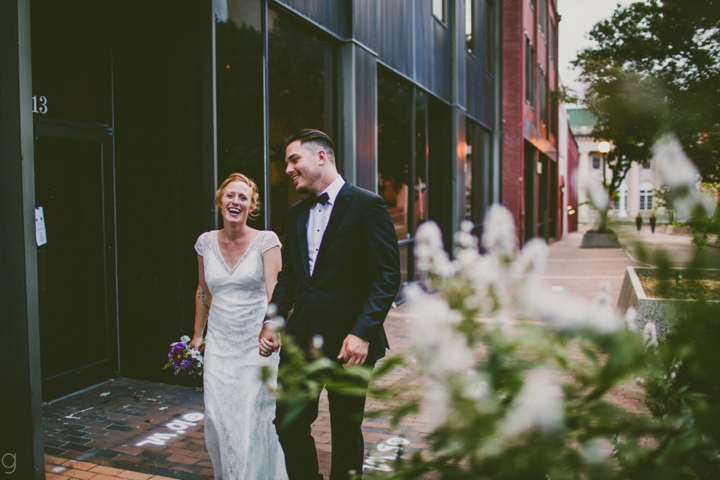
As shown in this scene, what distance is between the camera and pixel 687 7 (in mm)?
1021

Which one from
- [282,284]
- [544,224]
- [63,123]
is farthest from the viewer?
[544,224]

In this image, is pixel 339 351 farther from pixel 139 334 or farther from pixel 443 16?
pixel 443 16

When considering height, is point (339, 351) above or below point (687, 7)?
below

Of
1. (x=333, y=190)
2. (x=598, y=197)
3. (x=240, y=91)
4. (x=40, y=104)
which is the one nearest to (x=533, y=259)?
(x=598, y=197)

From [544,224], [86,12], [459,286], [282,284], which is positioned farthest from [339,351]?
[544,224]

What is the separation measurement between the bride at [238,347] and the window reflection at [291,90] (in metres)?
3.25

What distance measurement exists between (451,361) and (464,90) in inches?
590

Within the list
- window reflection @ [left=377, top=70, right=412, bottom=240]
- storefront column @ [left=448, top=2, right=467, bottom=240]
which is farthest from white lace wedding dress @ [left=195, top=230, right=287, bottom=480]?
storefront column @ [left=448, top=2, right=467, bottom=240]

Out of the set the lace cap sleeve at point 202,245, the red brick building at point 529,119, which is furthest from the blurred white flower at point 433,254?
the red brick building at point 529,119

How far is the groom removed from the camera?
3424 millimetres

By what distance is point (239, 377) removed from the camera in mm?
4039

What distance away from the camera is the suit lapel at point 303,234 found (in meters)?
3.57

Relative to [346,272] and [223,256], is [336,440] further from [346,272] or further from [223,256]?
[223,256]

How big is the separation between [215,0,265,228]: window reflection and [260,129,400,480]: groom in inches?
119
